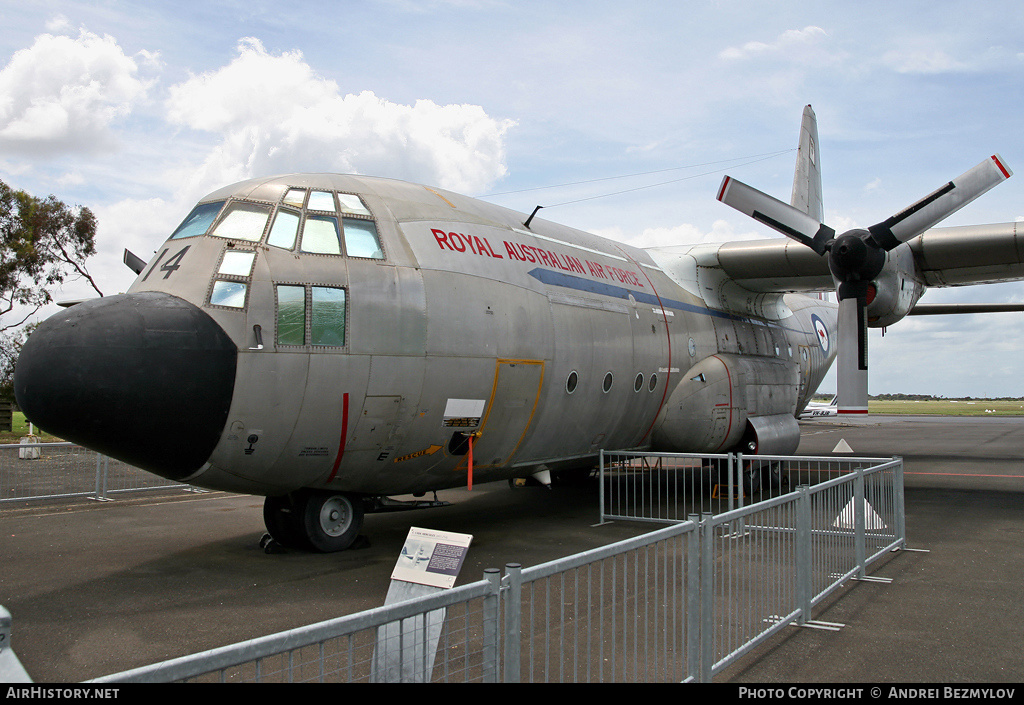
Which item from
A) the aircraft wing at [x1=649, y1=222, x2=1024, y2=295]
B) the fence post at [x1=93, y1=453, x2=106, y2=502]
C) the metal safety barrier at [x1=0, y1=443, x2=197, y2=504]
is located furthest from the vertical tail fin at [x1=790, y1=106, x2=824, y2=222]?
the fence post at [x1=93, y1=453, x2=106, y2=502]

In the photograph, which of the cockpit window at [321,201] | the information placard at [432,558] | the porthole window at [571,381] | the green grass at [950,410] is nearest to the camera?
the information placard at [432,558]

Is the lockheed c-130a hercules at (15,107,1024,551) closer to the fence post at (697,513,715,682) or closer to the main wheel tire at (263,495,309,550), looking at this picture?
the main wheel tire at (263,495,309,550)

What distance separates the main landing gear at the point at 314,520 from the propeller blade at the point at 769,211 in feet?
28.8

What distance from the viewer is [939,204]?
498 inches

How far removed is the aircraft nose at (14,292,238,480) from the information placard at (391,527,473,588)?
3.30 m

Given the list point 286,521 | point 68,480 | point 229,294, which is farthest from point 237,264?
point 68,480

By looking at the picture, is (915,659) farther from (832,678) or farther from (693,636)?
(693,636)

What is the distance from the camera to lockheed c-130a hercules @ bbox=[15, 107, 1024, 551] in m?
6.93

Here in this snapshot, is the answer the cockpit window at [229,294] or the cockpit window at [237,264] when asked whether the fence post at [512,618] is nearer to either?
the cockpit window at [229,294]

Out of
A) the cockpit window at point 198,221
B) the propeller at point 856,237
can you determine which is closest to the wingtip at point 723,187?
the propeller at point 856,237

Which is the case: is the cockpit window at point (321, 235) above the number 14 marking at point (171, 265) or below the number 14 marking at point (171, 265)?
above

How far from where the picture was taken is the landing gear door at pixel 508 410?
359 inches
